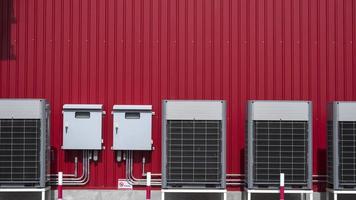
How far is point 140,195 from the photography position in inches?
562

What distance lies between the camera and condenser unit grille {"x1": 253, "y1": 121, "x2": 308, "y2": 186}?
13352 mm

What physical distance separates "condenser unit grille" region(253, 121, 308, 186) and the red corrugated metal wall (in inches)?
44.5

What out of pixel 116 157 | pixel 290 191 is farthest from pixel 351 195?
pixel 116 157

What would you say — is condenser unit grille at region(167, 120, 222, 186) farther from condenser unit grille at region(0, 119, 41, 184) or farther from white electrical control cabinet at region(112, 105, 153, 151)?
condenser unit grille at region(0, 119, 41, 184)

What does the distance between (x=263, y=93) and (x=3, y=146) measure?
5.10 m

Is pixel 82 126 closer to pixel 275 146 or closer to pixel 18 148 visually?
pixel 18 148

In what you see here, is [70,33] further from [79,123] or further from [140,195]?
[140,195]

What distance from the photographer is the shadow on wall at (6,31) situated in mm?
14547

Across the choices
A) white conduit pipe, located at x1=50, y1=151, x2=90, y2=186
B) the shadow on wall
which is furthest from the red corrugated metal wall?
white conduit pipe, located at x1=50, y1=151, x2=90, y2=186

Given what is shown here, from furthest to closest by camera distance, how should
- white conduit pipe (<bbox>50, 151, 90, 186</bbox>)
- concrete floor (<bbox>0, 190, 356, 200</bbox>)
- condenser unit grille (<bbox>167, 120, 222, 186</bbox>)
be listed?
1. white conduit pipe (<bbox>50, 151, 90, 186</bbox>)
2. concrete floor (<bbox>0, 190, 356, 200</bbox>)
3. condenser unit grille (<bbox>167, 120, 222, 186</bbox>)

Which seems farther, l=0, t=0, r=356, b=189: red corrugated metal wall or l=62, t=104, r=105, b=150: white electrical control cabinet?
l=0, t=0, r=356, b=189: red corrugated metal wall

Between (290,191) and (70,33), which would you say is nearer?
(290,191)

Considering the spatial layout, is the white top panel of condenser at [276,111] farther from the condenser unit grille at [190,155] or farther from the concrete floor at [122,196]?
the concrete floor at [122,196]

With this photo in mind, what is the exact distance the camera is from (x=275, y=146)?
13.4 metres
